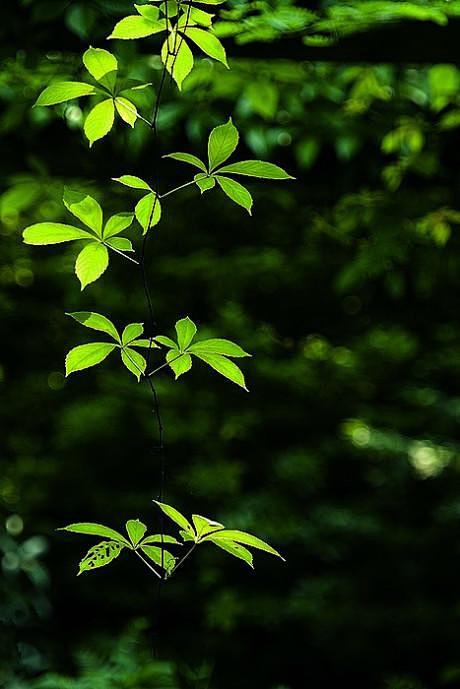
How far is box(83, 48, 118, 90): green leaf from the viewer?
74cm

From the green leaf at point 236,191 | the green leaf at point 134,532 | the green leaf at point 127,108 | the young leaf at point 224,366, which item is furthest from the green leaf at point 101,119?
the green leaf at point 134,532

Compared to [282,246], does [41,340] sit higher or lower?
→ lower

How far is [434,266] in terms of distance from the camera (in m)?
2.09

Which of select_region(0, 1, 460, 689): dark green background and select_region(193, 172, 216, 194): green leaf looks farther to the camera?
select_region(0, 1, 460, 689): dark green background

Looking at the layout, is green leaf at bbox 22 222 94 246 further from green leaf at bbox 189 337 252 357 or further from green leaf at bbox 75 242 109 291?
green leaf at bbox 189 337 252 357

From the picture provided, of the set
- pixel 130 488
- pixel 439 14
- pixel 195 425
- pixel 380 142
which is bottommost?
pixel 130 488

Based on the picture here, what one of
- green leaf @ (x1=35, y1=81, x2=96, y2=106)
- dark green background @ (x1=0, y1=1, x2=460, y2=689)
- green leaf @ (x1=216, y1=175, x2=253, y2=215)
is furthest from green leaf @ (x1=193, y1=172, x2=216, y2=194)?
dark green background @ (x1=0, y1=1, x2=460, y2=689)

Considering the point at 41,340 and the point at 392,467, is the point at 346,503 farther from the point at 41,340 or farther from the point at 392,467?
the point at 41,340

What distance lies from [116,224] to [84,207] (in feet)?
0.12

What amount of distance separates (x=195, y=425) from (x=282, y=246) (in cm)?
69

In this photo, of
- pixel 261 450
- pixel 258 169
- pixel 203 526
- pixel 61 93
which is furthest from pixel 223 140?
pixel 261 450

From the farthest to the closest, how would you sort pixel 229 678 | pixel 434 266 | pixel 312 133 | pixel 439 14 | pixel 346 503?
pixel 346 503
pixel 229 678
pixel 434 266
pixel 312 133
pixel 439 14

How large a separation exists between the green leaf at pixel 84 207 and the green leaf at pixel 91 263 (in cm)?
2

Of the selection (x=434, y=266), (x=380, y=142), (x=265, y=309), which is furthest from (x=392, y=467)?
(x=380, y=142)
